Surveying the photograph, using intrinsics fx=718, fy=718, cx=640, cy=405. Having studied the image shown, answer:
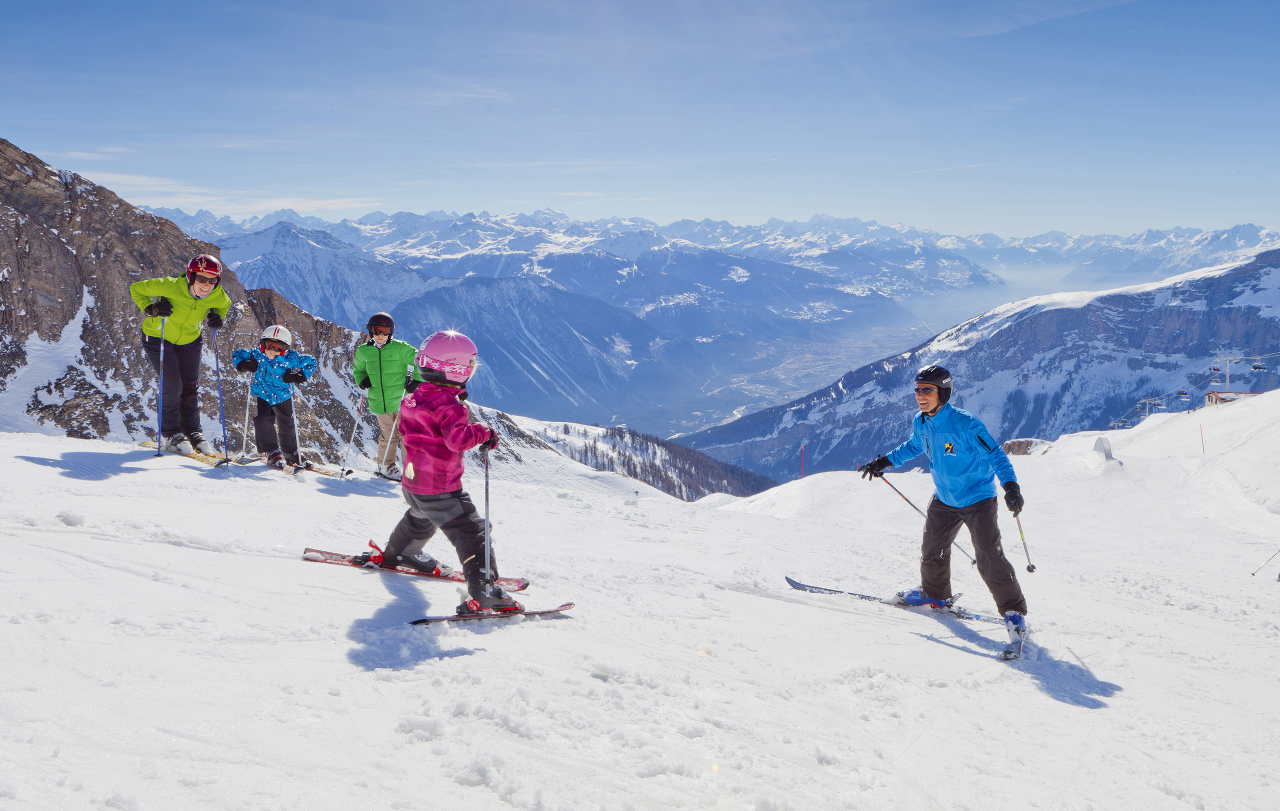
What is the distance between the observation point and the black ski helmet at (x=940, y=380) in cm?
896

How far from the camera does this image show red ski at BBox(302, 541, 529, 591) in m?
7.44

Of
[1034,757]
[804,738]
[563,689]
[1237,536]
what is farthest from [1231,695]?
[1237,536]

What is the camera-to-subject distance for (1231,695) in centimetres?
722

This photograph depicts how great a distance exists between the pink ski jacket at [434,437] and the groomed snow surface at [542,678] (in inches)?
43.6

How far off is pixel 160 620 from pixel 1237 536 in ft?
82.9

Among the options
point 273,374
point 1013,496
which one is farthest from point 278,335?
point 1013,496

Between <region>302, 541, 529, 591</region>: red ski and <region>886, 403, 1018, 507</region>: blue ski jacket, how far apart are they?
498 cm

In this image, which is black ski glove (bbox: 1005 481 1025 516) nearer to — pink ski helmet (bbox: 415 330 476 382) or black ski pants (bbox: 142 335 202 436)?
pink ski helmet (bbox: 415 330 476 382)

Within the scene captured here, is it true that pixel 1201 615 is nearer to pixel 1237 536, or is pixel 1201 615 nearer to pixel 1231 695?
pixel 1231 695

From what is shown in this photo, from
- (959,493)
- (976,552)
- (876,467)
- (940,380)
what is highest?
(940,380)

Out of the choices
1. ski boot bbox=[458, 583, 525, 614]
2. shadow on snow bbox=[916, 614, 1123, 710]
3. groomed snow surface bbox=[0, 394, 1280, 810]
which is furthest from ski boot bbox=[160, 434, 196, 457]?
shadow on snow bbox=[916, 614, 1123, 710]

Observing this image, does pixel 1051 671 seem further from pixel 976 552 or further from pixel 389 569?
pixel 389 569

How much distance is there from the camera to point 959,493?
8.95 m

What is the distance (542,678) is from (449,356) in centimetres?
330
